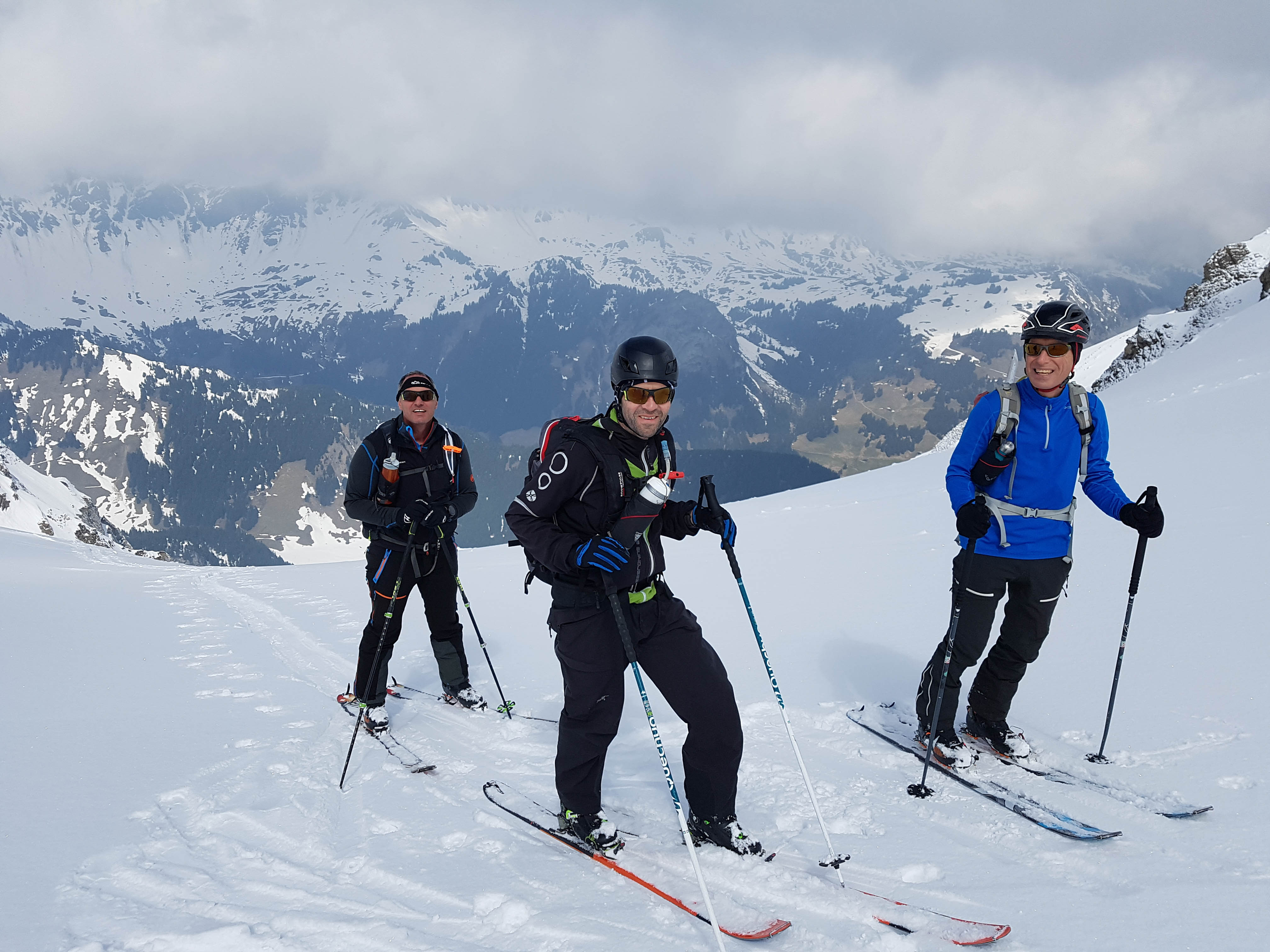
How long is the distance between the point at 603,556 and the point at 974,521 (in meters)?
2.50

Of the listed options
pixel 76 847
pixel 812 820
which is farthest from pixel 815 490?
pixel 76 847

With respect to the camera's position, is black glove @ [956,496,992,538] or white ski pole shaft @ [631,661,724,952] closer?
white ski pole shaft @ [631,661,724,952]

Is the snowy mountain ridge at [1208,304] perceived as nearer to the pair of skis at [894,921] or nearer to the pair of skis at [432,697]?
the pair of skis at [432,697]

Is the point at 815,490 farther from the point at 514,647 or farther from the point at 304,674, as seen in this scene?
the point at 304,674

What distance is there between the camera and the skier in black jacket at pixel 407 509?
6414 mm

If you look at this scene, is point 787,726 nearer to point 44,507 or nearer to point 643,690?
point 643,690

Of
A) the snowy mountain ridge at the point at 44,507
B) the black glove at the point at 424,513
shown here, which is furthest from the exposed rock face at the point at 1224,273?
the snowy mountain ridge at the point at 44,507

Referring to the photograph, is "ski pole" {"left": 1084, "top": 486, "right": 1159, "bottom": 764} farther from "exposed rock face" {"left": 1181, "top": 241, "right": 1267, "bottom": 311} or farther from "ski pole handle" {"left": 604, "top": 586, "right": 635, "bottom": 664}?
"exposed rock face" {"left": 1181, "top": 241, "right": 1267, "bottom": 311}

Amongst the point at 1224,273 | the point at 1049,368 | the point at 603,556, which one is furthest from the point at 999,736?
the point at 1224,273

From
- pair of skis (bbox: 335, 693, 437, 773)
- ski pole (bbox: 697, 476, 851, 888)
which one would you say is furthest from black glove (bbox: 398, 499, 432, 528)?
ski pole (bbox: 697, 476, 851, 888)

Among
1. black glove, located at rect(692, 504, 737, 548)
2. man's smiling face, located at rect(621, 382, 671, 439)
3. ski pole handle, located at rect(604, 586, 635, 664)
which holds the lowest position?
ski pole handle, located at rect(604, 586, 635, 664)

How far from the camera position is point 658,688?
414cm

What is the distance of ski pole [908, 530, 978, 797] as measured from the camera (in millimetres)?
4699

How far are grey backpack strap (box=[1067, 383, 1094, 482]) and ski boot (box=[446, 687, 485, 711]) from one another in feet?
18.7
